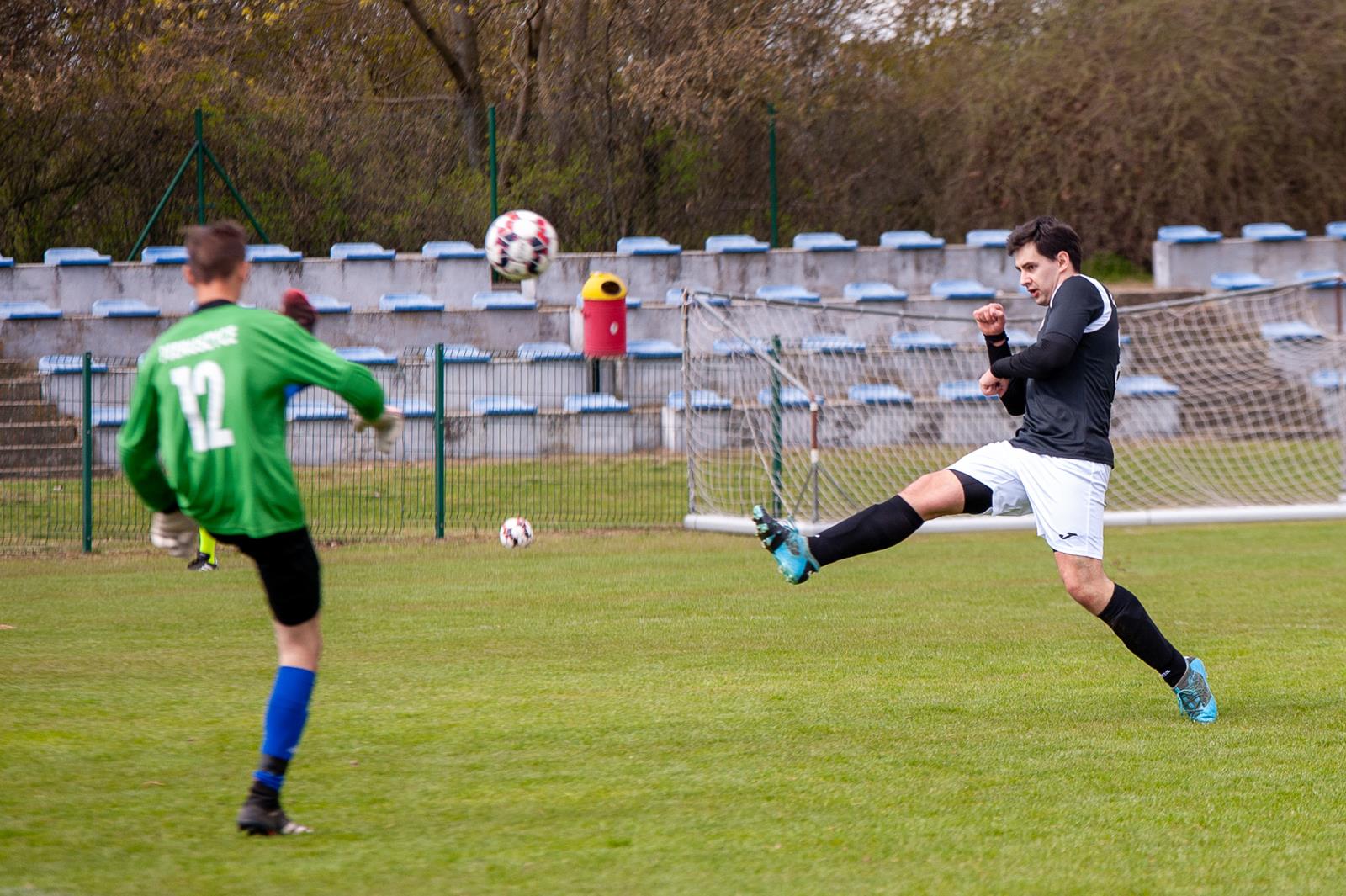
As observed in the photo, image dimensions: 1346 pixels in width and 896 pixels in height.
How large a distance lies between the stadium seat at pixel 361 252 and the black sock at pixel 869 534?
14735mm

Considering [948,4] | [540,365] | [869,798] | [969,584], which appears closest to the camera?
[869,798]

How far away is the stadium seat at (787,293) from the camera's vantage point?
2030 centimetres

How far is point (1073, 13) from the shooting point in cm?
2477

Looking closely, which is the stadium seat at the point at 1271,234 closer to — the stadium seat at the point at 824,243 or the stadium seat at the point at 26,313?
the stadium seat at the point at 824,243

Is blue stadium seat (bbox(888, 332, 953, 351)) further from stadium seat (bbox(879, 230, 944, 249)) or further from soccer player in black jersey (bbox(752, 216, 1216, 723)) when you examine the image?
soccer player in black jersey (bbox(752, 216, 1216, 723))

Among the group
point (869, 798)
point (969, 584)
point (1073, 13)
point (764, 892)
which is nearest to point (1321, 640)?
point (969, 584)

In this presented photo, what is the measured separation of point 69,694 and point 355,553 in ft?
19.5

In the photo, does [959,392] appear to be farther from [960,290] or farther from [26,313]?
[26,313]

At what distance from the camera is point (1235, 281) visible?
71.5 ft

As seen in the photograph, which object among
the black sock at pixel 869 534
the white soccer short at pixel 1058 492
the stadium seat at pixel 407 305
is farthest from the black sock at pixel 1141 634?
the stadium seat at pixel 407 305

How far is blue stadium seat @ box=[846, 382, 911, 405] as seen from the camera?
17.8 m

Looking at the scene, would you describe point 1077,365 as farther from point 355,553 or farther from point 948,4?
point 948,4

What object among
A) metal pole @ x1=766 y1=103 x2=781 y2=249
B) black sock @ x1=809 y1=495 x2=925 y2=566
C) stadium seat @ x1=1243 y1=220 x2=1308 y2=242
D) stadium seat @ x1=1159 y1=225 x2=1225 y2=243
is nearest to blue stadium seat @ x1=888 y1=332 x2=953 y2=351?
metal pole @ x1=766 y1=103 x2=781 y2=249

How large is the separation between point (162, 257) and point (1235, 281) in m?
14.5
